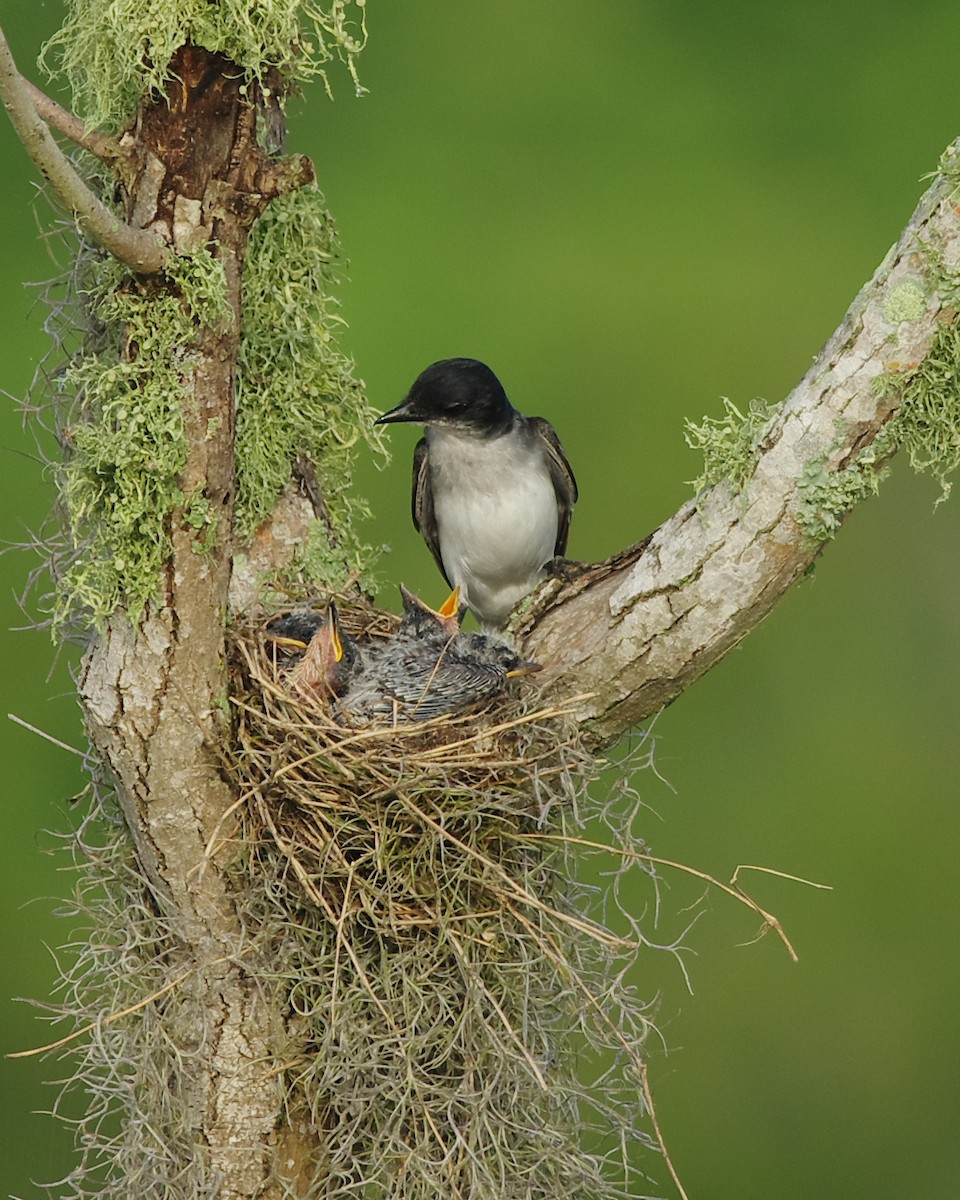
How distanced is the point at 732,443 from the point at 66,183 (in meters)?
1.17

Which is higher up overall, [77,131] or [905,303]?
[905,303]

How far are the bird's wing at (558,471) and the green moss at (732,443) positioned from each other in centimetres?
202

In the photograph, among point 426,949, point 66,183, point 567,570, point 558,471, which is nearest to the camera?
point 66,183

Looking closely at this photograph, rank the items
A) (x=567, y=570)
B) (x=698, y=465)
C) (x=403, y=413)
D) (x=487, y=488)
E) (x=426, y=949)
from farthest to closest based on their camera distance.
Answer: (x=698, y=465) → (x=487, y=488) → (x=403, y=413) → (x=567, y=570) → (x=426, y=949)

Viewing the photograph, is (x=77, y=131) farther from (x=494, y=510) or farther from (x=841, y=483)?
(x=494, y=510)

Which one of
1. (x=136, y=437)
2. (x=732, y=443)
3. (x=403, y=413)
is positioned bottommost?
(x=136, y=437)

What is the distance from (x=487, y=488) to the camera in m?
4.78

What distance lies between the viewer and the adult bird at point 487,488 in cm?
457

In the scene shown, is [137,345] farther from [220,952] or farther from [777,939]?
[777,939]

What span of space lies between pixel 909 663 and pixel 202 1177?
188 inches

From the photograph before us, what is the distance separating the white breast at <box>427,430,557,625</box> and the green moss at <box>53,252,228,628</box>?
6.37 feet

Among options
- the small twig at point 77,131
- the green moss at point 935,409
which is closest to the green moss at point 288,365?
the small twig at point 77,131

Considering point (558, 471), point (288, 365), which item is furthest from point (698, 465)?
point (288, 365)

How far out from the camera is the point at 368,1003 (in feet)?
9.91
